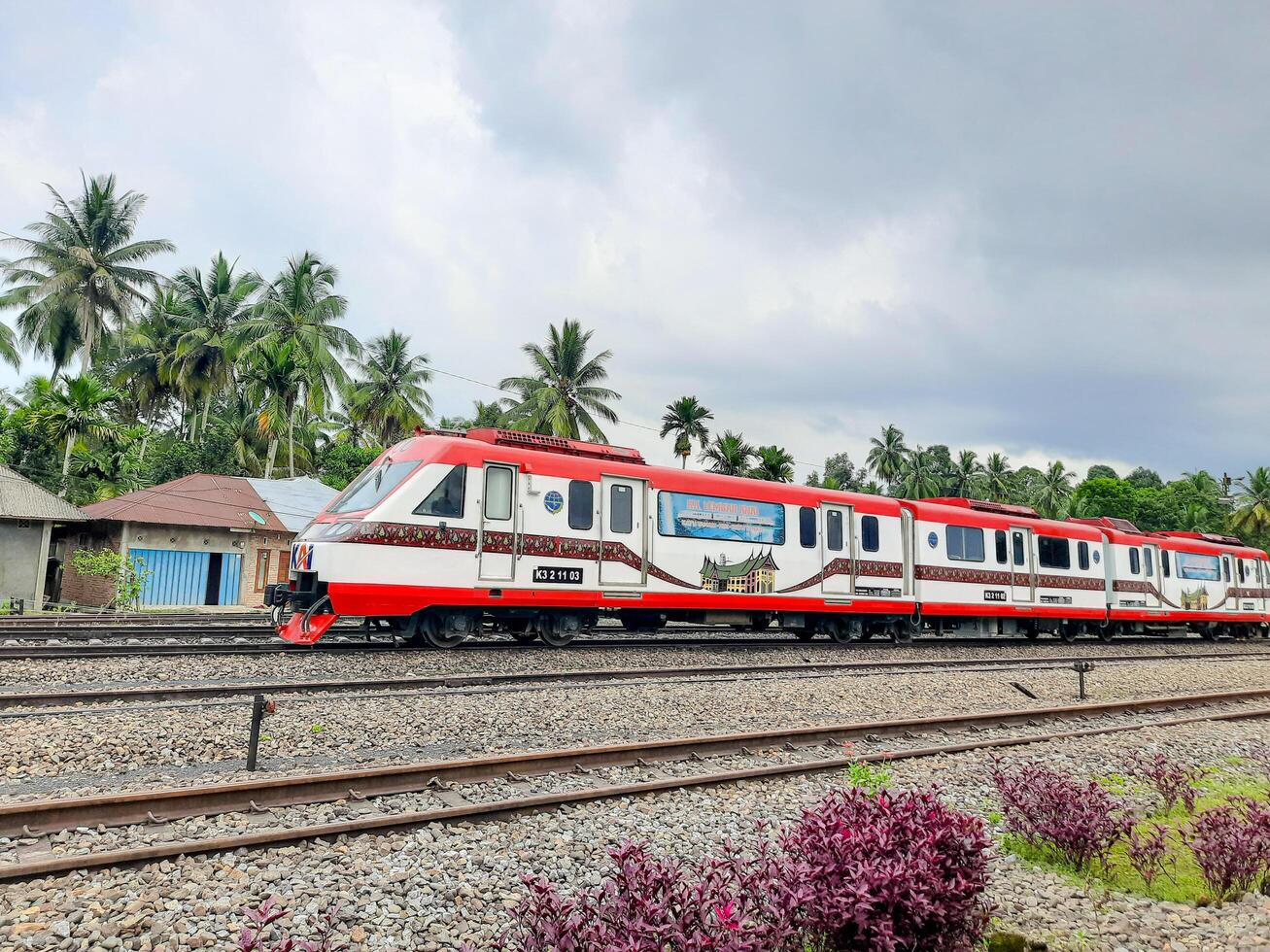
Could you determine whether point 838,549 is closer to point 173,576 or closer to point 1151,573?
point 1151,573

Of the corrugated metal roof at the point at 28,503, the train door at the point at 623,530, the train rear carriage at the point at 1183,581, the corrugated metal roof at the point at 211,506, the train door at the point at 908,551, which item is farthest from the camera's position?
the corrugated metal roof at the point at 211,506

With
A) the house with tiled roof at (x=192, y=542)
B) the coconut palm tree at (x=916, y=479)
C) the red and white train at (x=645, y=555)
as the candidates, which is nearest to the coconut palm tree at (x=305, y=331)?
the house with tiled roof at (x=192, y=542)

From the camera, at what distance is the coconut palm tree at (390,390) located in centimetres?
4356

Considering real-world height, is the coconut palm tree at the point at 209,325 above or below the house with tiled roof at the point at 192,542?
above

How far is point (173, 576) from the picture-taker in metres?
24.6

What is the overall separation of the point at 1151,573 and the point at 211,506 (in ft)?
93.2

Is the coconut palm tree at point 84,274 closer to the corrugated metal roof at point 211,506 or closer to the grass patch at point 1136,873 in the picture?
the corrugated metal roof at point 211,506

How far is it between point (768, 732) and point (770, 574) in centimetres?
848

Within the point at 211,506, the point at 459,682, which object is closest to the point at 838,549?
the point at 459,682

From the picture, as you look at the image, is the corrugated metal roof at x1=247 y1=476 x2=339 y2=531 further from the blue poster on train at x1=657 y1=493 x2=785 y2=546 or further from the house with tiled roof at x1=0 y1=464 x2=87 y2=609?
the blue poster on train at x1=657 y1=493 x2=785 y2=546

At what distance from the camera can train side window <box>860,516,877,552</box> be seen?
56.7ft

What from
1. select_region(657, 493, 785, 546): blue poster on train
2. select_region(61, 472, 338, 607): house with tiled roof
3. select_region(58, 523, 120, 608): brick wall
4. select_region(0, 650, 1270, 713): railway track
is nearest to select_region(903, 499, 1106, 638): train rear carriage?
select_region(0, 650, 1270, 713): railway track

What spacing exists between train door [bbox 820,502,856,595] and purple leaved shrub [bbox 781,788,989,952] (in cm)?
1302

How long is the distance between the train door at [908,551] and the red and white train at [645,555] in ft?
0.14
